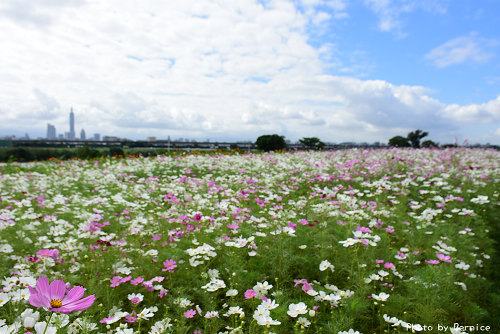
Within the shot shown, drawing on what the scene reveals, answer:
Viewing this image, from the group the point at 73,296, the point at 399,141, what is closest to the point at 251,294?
the point at 73,296

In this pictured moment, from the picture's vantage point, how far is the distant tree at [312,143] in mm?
17469

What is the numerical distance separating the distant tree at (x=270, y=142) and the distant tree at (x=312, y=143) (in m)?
1.62

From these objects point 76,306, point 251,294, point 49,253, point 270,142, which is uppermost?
point 270,142

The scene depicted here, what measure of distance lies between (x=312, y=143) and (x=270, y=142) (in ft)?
8.93

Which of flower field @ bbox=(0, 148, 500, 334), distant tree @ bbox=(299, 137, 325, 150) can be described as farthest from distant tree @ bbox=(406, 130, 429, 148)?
flower field @ bbox=(0, 148, 500, 334)

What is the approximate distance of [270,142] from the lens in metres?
17.2

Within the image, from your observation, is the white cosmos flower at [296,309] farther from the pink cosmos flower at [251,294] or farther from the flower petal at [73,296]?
the flower petal at [73,296]

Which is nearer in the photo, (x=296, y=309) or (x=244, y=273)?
(x=296, y=309)

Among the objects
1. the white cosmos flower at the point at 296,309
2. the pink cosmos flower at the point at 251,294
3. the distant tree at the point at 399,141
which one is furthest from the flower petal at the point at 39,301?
the distant tree at the point at 399,141

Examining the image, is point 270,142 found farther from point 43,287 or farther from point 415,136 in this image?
point 43,287

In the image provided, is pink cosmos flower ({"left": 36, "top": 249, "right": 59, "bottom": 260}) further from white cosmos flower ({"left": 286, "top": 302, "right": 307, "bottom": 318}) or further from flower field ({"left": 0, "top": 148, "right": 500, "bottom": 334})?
white cosmos flower ({"left": 286, "top": 302, "right": 307, "bottom": 318})

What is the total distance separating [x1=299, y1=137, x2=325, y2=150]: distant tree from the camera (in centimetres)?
1747

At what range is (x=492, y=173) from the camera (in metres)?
6.77

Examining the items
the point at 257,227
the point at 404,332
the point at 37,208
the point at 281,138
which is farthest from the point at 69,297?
the point at 281,138
